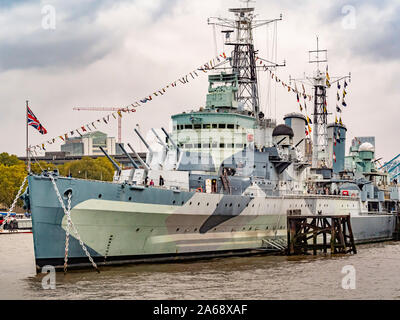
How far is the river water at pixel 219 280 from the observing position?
65.1ft

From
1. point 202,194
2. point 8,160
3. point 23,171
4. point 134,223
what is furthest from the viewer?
point 8,160

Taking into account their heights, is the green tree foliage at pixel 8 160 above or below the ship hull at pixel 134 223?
above

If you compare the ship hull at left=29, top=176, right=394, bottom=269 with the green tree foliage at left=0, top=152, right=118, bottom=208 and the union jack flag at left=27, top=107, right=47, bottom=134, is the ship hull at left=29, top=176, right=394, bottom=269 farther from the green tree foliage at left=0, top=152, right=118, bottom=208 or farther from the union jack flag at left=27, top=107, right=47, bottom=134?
the green tree foliage at left=0, top=152, right=118, bottom=208

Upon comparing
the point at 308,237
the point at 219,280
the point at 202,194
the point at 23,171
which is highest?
the point at 23,171

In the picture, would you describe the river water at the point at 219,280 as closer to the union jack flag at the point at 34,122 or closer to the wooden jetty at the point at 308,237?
the wooden jetty at the point at 308,237

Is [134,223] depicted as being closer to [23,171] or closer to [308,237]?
[308,237]

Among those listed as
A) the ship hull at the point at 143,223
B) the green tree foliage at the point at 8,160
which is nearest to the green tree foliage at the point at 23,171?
the green tree foliage at the point at 8,160

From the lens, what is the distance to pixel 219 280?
22766 millimetres

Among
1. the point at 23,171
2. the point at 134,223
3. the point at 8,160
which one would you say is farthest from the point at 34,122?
the point at 8,160

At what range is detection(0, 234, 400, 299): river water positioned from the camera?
781 inches

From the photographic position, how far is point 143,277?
22.9 metres

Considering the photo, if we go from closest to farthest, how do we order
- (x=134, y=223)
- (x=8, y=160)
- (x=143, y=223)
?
(x=134, y=223), (x=143, y=223), (x=8, y=160)

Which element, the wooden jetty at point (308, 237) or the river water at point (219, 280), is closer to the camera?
the river water at point (219, 280)

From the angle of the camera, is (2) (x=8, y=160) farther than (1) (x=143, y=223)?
Yes
